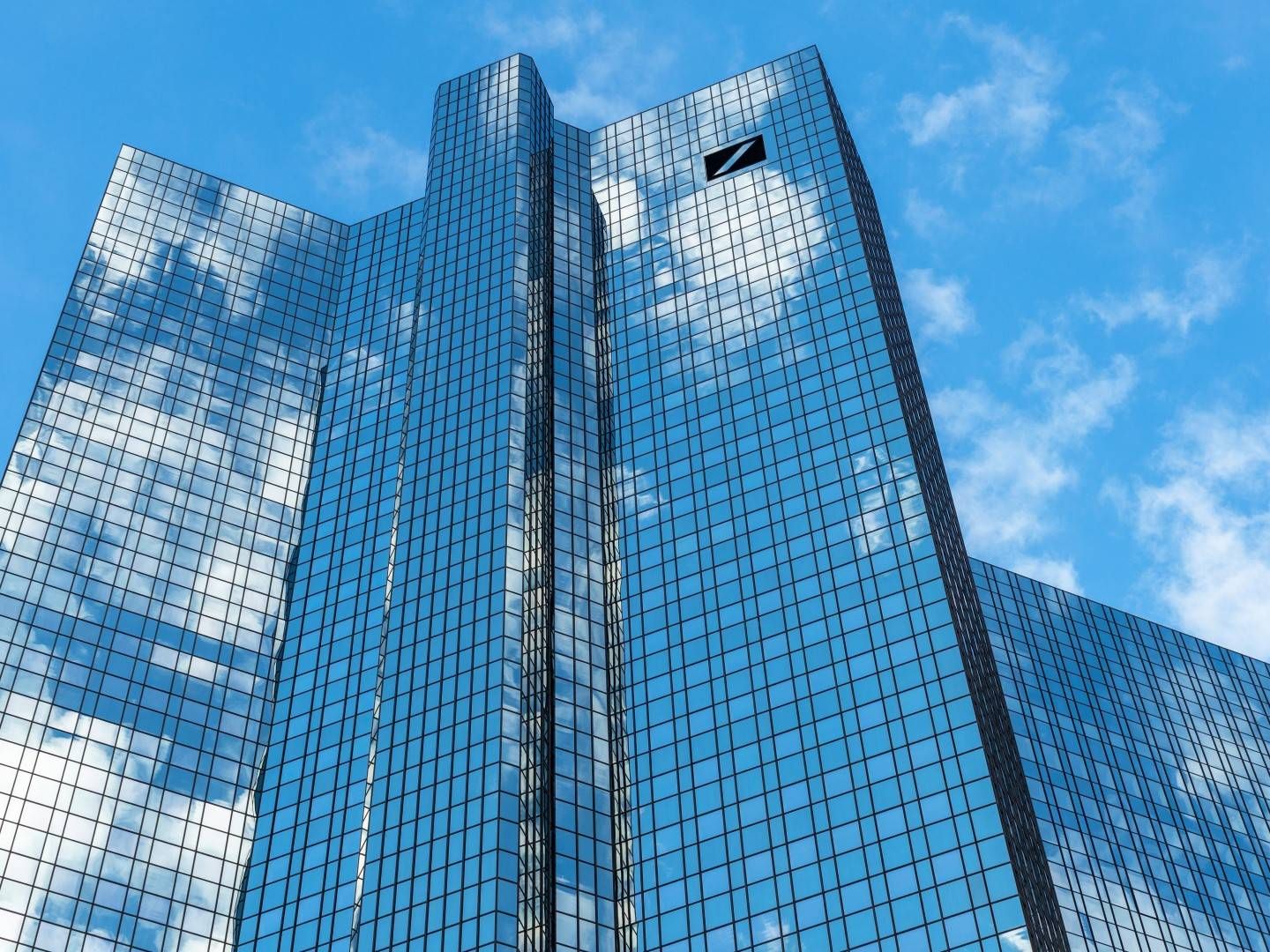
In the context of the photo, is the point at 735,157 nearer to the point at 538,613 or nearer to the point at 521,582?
the point at 521,582

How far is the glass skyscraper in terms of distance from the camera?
280 ft

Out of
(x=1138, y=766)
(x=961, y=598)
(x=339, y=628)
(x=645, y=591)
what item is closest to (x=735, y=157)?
(x=645, y=591)

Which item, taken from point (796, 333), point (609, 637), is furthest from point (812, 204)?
point (609, 637)

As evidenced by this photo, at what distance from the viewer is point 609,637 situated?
101 m

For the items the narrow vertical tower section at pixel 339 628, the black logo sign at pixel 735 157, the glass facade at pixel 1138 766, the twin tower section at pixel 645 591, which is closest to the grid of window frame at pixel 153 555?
the narrow vertical tower section at pixel 339 628

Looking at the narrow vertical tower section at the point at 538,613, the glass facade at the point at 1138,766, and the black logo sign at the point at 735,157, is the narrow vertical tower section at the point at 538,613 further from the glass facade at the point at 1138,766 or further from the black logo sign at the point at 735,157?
the glass facade at the point at 1138,766

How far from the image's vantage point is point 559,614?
100875 millimetres

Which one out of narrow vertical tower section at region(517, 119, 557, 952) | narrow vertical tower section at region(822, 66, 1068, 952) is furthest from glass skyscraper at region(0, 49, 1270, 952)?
narrow vertical tower section at region(822, 66, 1068, 952)

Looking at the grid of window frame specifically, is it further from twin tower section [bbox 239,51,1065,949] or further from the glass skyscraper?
twin tower section [bbox 239,51,1065,949]

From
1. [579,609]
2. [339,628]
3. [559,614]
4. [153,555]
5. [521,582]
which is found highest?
[153,555]

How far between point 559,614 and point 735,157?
1936 inches

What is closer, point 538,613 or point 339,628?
point 538,613

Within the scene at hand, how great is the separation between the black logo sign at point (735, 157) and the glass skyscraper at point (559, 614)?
14.5 inches

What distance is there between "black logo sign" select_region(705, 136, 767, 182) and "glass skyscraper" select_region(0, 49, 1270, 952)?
0.37m
